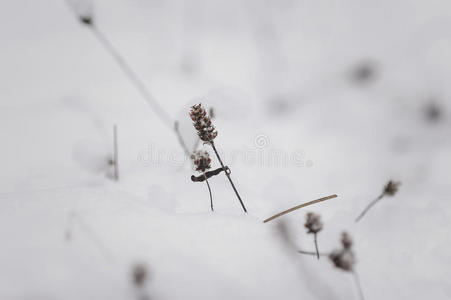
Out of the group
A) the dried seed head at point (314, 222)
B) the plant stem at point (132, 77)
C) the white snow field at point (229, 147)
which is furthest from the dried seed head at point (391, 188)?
the plant stem at point (132, 77)

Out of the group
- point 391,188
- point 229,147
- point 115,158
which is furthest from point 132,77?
point 391,188

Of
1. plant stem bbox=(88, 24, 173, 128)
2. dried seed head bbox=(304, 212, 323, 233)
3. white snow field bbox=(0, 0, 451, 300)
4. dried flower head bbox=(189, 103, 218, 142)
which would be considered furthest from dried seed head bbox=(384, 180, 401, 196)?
plant stem bbox=(88, 24, 173, 128)

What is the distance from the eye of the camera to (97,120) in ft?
4.35

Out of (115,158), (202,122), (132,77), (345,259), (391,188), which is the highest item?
(132,77)

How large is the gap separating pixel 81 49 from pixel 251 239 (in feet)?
4.50

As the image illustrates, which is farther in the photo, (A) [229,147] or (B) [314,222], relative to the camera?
(A) [229,147]

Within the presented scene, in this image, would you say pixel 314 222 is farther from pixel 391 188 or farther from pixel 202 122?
pixel 202 122

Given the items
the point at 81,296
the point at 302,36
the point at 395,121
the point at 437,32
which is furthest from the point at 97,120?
the point at 437,32

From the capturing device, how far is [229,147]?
4.19 ft

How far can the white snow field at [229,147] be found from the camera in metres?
0.73

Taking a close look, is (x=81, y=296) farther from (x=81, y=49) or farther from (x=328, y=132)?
(x=81, y=49)

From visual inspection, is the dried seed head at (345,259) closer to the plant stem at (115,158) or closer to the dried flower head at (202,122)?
the dried flower head at (202,122)

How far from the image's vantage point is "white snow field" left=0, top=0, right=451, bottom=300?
73cm

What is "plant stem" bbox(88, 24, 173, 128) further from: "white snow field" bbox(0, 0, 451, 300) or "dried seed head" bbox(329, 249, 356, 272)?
"dried seed head" bbox(329, 249, 356, 272)
